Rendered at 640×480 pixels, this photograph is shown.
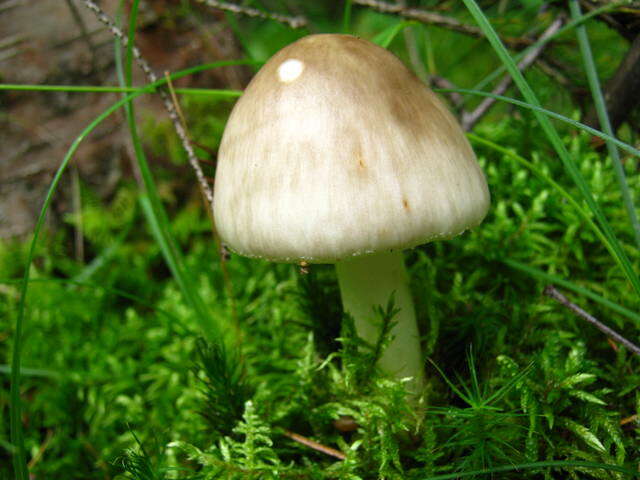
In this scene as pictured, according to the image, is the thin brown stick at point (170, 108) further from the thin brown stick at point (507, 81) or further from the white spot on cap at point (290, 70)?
the thin brown stick at point (507, 81)

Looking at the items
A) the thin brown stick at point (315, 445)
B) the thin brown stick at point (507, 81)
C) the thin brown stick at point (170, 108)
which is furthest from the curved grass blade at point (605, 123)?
the thin brown stick at point (170, 108)

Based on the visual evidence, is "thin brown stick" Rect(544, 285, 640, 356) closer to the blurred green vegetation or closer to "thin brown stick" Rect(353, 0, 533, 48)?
the blurred green vegetation

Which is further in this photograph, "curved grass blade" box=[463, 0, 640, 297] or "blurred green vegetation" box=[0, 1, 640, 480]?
"blurred green vegetation" box=[0, 1, 640, 480]

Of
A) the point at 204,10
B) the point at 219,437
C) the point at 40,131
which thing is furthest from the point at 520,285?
the point at 40,131

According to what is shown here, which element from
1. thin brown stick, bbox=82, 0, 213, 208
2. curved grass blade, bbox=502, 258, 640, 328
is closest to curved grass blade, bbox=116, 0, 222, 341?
thin brown stick, bbox=82, 0, 213, 208

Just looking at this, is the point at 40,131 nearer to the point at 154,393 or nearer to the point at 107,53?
the point at 107,53

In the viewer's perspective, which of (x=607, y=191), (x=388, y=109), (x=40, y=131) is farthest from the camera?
(x=40, y=131)

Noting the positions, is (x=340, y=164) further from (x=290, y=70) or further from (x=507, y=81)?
(x=507, y=81)

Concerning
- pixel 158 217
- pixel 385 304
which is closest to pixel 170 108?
pixel 158 217
